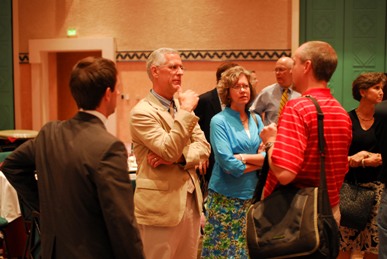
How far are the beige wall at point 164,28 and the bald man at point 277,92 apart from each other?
6.47ft

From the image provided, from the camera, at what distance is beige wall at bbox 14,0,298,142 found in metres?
6.90

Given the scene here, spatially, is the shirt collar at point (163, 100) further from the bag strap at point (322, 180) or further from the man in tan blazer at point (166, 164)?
the bag strap at point (322, 180)

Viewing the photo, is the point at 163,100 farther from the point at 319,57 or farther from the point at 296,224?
the point at 296,224

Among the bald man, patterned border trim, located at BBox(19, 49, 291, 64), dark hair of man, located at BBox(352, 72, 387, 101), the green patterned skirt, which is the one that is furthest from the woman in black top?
patterned border trim, located at BBox(19, 49, 291, 64)

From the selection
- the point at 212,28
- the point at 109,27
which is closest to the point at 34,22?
the point at 109,27

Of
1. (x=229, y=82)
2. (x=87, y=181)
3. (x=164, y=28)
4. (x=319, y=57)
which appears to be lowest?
(x=87, y=181)

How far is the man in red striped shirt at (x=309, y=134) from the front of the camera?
2346mm

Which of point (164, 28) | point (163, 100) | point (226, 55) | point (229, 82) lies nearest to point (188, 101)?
point (163, 100)

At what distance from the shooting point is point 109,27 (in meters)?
7.64

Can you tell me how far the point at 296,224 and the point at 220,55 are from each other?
196 inches

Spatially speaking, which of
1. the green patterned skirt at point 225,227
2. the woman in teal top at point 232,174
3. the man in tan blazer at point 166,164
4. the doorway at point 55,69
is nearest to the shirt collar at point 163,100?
the man in tan blazer at point 166,164

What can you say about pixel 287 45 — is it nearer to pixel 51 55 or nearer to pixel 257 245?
pixel 51 55

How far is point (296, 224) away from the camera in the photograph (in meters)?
2.34

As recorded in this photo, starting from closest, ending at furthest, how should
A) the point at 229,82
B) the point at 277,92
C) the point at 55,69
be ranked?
1. the point at 229,82
2. the point at 277,92
3. the point at 55,69
